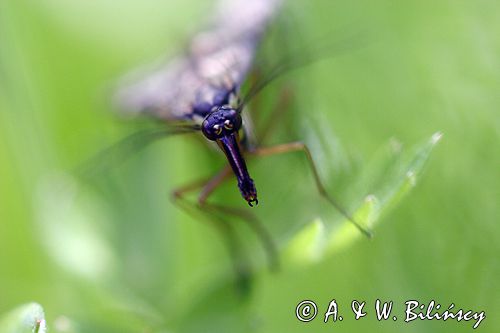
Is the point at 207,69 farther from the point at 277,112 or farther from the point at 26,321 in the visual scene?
the point at 26,321

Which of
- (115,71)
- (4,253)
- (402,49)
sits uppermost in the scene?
(115,71)

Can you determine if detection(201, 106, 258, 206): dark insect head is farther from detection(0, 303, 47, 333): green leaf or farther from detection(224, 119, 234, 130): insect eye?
detection(0, 303, 47, 333): green leaf

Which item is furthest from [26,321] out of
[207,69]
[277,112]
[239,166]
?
[207,69]

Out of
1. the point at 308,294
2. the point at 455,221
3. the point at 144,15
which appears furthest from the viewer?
the point at 144,15

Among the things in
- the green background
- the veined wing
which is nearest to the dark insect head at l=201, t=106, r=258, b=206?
the green background

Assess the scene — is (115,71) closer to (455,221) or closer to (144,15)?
(144,15)

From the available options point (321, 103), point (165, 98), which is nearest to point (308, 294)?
point (321, 103)

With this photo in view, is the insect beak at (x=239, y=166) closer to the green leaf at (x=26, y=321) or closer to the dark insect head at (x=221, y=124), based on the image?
the dark insect head at (x=221, y=124)

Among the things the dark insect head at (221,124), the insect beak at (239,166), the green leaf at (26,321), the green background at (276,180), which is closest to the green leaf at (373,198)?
the green background at (276,180)
